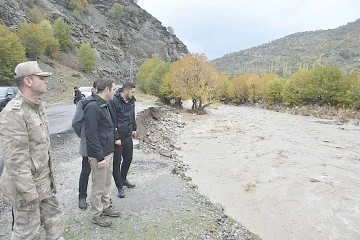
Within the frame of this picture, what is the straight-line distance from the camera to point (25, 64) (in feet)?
13.0

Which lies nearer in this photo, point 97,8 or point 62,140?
point 62,140

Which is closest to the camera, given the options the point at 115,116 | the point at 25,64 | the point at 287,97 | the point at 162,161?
the point at 25,64

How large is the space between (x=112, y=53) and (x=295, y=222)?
87.4 m

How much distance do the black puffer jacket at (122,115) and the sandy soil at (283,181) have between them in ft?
14.2

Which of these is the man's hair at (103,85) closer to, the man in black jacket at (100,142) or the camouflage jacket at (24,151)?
the man in black jacket at (100,142)

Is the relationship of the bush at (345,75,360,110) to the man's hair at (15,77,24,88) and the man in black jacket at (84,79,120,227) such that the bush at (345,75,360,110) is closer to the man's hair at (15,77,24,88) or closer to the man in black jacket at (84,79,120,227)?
the man in black jacket at (84,79,120,227)

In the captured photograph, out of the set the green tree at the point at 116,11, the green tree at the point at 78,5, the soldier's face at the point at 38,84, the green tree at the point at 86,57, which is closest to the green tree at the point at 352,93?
the green tree at the point at 86,57

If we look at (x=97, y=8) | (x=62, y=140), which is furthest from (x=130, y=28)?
(x=62, y=140)

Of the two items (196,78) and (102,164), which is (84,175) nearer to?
(102,164)

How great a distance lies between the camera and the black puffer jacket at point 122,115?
7090 millimetres

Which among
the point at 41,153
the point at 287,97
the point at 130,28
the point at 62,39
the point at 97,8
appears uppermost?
the point at 97,8

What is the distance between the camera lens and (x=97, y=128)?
5.67 metres

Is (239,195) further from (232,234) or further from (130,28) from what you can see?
(130,28)

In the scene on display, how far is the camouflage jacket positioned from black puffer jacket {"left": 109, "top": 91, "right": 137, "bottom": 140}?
2.77 m
